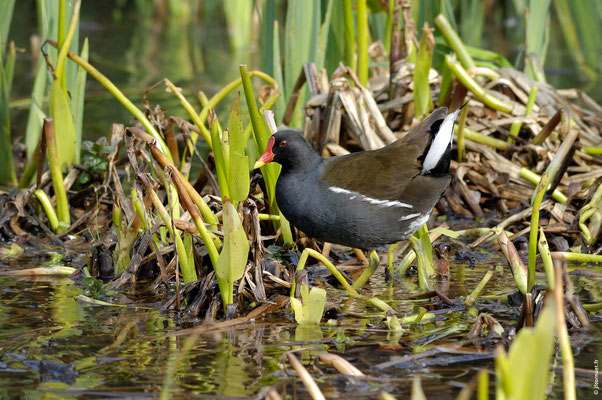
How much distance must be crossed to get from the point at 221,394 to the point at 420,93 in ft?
8.14

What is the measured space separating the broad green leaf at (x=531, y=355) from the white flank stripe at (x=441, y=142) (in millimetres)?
1847

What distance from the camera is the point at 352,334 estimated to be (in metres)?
2.72

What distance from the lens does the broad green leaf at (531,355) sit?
1.47 meters

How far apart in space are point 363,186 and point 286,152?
338mm

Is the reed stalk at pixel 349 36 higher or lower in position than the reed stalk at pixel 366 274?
higher

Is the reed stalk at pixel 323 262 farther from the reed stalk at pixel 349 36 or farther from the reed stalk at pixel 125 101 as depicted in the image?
the reed stalk at pixel 349 36

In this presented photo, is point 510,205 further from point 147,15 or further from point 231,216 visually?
point 147,15

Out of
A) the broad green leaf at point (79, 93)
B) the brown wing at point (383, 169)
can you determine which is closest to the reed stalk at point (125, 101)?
the broad green leaf at point (79, 93)

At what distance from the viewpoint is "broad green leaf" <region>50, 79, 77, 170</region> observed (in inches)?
151

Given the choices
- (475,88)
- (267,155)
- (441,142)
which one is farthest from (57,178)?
(475,88)

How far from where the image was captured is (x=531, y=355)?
1490 mm

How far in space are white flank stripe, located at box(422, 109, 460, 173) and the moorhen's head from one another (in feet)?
1.64

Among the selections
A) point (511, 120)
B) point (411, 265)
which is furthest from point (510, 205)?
point (411, 265)

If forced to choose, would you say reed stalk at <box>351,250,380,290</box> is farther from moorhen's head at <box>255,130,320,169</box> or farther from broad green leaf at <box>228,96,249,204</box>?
broad green leaf at <box>228,96,249,204</box>
